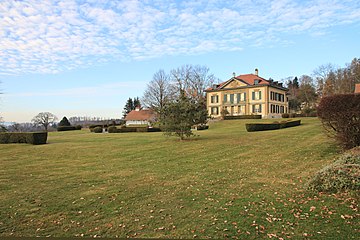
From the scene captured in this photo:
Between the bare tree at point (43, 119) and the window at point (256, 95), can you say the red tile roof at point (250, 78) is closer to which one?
the window at point (256, 95)

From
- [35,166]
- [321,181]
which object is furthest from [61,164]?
[321,181]

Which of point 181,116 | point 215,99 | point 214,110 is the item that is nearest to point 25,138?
point 181,116

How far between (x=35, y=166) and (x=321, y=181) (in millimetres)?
10690

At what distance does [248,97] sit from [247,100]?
2.00 ft

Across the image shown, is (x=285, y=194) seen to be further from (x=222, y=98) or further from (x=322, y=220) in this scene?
(x=222, y=98)

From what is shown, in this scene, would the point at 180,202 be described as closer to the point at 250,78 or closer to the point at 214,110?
the point at 250,78

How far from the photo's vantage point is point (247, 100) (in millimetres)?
46406

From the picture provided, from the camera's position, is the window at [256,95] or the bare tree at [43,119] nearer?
the window at [256,95]

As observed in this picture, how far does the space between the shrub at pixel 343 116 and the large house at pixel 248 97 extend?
3593 cm

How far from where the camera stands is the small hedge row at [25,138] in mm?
19859

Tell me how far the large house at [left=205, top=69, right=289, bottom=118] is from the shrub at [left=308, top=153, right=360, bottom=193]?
39.4m

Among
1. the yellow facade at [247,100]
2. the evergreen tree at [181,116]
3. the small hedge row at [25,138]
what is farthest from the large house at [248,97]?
the small hedge row at [25,138]

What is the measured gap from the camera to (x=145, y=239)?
11.7 ft

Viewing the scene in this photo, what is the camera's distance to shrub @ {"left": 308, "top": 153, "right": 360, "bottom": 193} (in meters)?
5.06
